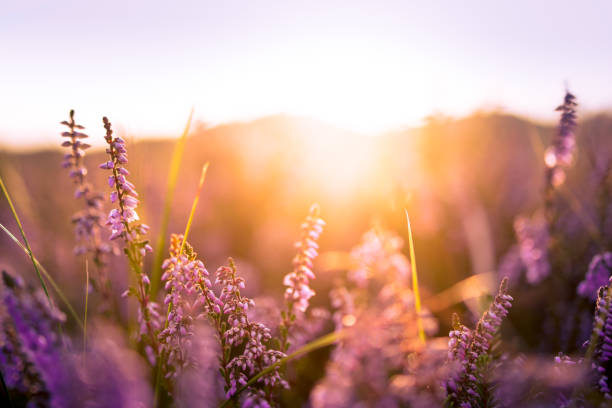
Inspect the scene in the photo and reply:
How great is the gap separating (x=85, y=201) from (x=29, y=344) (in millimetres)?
864

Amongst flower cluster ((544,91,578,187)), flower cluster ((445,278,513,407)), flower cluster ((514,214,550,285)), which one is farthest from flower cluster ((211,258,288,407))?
flower cluster ((514,214,550,285))

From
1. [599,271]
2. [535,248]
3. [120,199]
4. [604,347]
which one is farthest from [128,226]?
[535,248]

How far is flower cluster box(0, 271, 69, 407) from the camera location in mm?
1886

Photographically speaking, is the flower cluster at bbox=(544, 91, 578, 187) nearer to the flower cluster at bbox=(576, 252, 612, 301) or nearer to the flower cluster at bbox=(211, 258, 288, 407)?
the flower cluster at bbox=(576, 252, 612, 301)

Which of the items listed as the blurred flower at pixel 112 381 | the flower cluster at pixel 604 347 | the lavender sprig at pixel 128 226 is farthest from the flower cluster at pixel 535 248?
the blurred flower at pixel 112 381

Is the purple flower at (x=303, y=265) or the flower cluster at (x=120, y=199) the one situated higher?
the flower cluster at (x=120, y=199)

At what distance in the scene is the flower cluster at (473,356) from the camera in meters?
1.58

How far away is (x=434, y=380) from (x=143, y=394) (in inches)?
43.7

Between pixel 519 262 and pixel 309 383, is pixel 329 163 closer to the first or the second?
pixel 519 262

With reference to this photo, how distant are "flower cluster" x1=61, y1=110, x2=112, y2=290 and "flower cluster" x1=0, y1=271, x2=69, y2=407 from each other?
35cm

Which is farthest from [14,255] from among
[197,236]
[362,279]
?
[362,279]

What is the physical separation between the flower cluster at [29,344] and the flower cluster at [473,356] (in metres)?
1.89

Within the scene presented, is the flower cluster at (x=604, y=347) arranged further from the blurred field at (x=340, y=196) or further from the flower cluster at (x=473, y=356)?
the blurred field at (x=340, y=196)

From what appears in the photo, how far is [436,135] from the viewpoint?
29.7 feet
